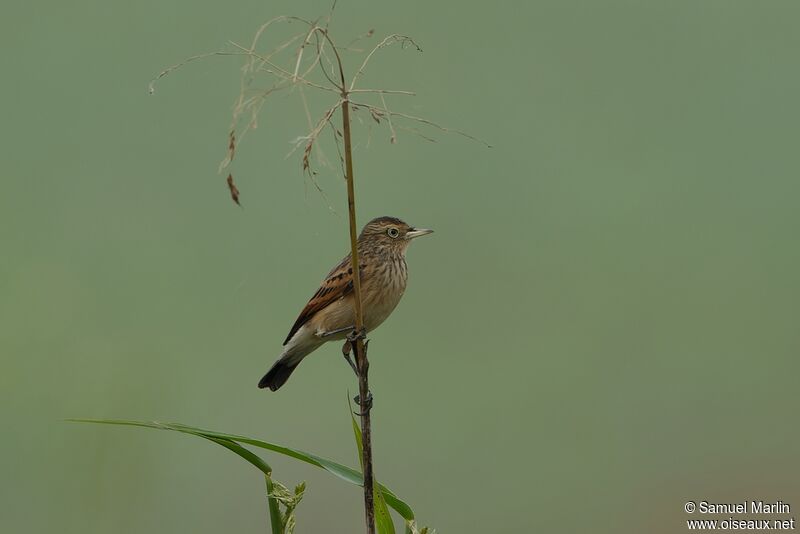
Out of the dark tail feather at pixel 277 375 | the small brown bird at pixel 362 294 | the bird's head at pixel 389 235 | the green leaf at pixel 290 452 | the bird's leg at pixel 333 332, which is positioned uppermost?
the bird's head at pixel 389 235

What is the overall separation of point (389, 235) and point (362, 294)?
46 centimetres

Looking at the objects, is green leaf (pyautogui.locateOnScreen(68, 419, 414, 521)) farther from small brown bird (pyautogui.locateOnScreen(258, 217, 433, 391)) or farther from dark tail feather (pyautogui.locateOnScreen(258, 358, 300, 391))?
dark tail feather (pyautogui.locateOnScreen(258, 358, 300, 391))

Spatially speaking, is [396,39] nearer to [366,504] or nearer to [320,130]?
[320,130]

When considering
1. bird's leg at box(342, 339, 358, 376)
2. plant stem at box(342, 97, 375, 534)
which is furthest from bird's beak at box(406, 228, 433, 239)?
plant stem at box(342, 97, 375, 534)

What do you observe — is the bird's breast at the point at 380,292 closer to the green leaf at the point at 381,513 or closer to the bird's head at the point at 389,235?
the bird's head at the point at 389,235

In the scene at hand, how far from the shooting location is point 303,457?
6.53ft

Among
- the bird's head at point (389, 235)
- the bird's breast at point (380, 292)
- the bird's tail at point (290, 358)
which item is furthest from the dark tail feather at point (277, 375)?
the bird's head at point (389, 235)

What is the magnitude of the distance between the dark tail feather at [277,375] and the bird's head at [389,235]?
2.60ft

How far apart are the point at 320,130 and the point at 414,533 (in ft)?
2.66

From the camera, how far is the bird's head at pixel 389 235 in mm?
5020

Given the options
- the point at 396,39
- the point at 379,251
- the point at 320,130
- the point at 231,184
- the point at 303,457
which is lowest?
the point at 303,457

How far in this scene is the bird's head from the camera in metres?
5.02

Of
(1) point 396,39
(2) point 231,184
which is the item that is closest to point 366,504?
(2) point 231,184

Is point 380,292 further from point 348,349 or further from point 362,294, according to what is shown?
point 348,349
